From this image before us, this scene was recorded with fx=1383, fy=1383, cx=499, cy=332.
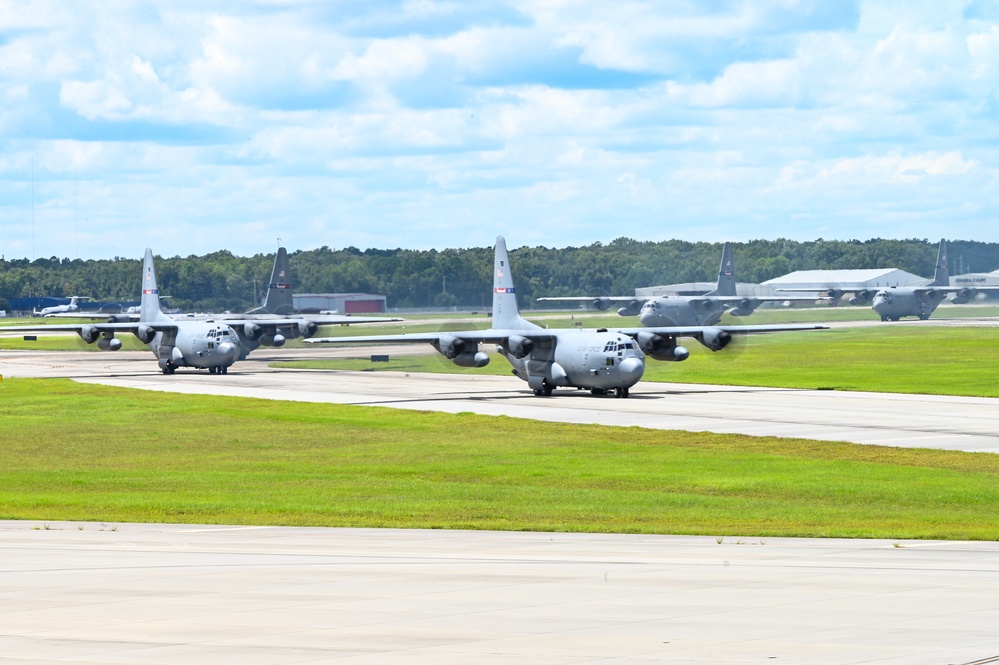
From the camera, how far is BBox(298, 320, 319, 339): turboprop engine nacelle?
8738 centimetres

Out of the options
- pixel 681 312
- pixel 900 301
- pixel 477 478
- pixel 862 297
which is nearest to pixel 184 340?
pixel 477 478

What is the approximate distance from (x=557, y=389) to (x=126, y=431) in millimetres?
24290

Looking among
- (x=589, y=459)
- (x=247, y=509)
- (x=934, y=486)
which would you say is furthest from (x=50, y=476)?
(x=934, y=486)

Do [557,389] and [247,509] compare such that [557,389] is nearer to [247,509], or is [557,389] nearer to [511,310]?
[511,310]

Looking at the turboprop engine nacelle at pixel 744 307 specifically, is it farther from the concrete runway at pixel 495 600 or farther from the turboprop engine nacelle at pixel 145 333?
the concrete runway at pixel 495 600

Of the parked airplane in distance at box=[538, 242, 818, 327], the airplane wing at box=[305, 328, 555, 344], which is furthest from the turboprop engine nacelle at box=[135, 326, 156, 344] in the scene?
the parked airplane in distance at box=[538, 242, 818, 327]

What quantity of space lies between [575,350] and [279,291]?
164 feet

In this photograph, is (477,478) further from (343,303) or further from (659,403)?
(343,303)

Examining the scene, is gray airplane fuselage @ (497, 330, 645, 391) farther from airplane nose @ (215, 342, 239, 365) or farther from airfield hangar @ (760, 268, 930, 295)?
airfield hangar @ (760, 268, 930, 295)

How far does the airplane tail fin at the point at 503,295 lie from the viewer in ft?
214

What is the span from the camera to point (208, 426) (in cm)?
4850

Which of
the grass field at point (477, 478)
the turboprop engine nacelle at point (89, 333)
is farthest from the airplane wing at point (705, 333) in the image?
the turboprop engine nacelle at point (89, 333)

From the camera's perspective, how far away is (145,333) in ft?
270

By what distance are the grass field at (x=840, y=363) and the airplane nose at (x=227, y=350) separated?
26.8ft
